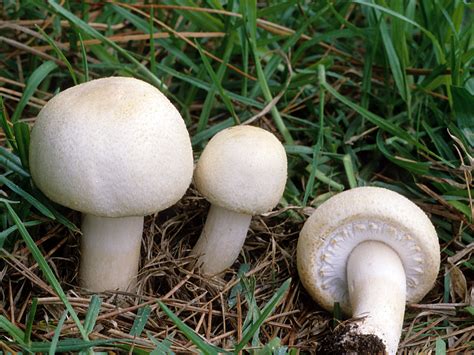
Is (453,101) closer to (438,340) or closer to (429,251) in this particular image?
(429,251)

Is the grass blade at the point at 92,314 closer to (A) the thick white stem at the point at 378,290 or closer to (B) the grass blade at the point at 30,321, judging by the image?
(B) the grass blade at the point at 30,321

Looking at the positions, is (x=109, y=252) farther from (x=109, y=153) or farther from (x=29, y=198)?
(x=109, y=153)

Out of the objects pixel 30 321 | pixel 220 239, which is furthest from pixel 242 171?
pixel 30 321

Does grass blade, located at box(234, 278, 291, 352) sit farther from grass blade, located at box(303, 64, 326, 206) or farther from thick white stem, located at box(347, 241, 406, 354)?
grass blade, located at box(303, 64, 326, 206)

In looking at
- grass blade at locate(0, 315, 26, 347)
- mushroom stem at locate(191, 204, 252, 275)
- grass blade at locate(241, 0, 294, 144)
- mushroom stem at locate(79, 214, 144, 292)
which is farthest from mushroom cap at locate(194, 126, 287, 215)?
grass blade at locate(0, 315, 26, 347)

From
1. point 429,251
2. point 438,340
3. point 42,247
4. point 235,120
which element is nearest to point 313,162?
point 235,120

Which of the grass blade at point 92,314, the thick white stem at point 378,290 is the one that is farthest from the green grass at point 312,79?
the grass blade at point 92,314
